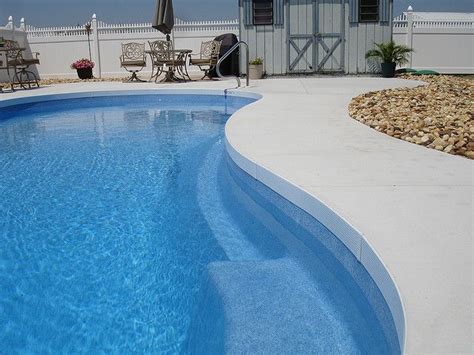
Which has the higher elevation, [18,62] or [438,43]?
[438,43]

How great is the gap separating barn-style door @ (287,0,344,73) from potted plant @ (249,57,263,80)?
80cm

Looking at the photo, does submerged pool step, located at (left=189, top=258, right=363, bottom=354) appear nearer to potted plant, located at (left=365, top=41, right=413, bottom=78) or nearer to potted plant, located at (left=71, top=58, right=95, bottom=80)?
potted plant, located at (left=365, top=41, right=413, bottom=78)

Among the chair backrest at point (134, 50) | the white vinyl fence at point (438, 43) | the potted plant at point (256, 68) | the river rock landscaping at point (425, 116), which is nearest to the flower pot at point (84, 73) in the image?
the chair backrest at point (134, 50)

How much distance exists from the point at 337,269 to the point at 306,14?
1051 centimetres

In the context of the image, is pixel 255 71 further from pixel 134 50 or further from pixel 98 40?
pixel 98 40

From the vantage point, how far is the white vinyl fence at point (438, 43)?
14586 millimetres

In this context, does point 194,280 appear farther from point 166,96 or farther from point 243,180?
point 166,96

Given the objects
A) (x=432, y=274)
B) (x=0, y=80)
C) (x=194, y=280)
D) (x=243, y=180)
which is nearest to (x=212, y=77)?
(x=0, y=80)

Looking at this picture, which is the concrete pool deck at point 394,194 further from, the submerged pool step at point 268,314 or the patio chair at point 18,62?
the patio chair at point 18,62

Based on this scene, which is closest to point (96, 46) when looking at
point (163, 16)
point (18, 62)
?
point (163, 16)

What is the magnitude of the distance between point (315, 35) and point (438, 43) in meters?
4.80

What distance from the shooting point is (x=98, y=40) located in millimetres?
15234

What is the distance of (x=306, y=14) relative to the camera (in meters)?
12.2

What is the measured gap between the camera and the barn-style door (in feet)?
39.7
